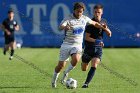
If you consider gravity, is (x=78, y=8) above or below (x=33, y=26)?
above

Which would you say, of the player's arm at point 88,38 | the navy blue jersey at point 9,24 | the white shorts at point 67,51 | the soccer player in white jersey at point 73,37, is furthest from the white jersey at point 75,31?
the navy blue jersey at point 9,24

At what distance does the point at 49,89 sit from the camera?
15.7 meters

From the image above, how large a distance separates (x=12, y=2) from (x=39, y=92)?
29572 mm

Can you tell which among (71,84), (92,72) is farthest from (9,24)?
(71,84)

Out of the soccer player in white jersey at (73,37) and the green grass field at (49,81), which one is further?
the soccer player in white jersey at (73,37)

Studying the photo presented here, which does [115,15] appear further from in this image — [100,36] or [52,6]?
[100,36]

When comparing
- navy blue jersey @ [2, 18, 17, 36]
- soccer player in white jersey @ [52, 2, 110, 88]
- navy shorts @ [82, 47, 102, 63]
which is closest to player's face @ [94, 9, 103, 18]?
soccer player in white jersey @ [52, 2, 110, 88]

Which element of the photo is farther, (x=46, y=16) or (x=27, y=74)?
(x=46, y=16)

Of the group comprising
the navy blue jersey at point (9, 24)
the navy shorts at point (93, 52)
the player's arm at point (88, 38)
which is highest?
the player's arm at point (88, 38)

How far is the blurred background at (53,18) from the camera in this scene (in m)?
43.4

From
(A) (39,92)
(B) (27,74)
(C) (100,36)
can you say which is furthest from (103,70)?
(A) (39,92)

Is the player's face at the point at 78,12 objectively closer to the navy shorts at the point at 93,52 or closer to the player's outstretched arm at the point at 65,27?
the player's outstretched arm at the point at 65,27

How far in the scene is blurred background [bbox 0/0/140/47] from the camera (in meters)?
43.4

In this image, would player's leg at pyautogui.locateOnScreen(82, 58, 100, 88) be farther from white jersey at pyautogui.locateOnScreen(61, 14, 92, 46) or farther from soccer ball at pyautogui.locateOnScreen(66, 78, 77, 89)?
white jersey at pyautogui.locateOnScreen(61, 14, 92, 46)
